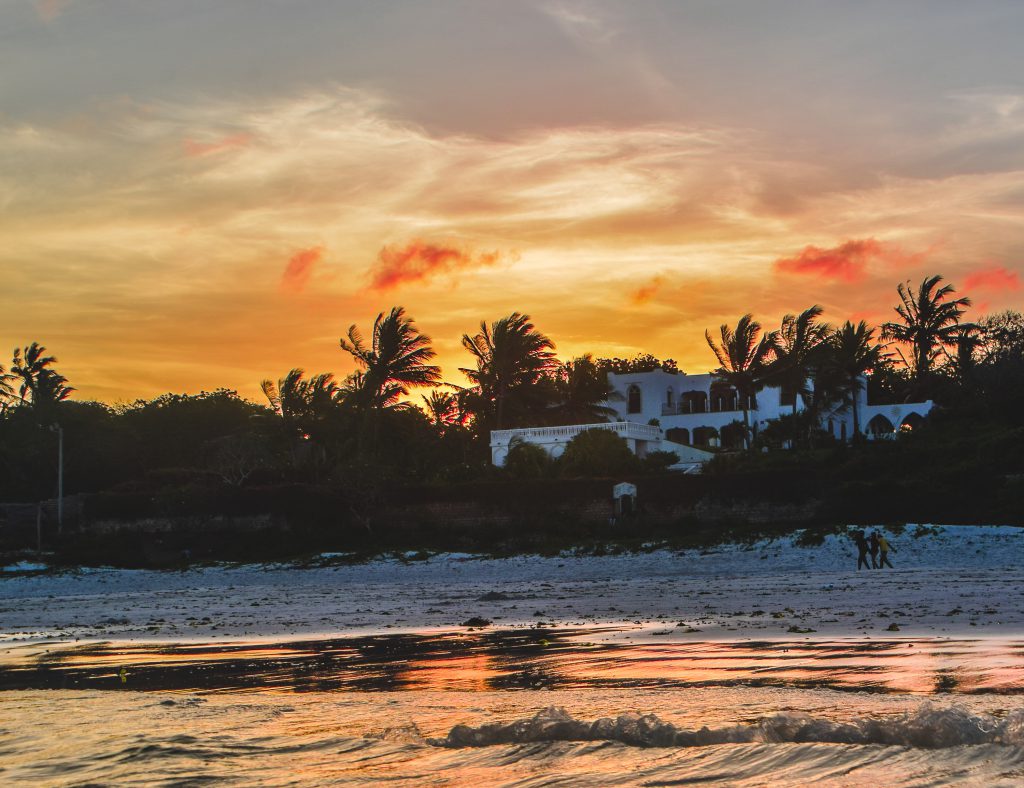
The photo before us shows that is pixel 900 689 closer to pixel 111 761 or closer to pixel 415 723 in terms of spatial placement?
pixel 415 723

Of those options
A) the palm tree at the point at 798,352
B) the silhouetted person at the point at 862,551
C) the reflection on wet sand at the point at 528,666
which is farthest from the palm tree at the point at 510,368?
the reflection on wet sand at the point at 528,666

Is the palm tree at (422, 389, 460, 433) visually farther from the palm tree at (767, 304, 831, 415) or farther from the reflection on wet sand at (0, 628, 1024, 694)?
the reflection on wet sand at (0, 628, 1024, 694)

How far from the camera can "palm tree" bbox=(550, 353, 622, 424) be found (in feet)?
205

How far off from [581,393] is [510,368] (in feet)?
16.1

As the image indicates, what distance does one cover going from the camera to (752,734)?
6.25 m

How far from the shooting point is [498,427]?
61.0 metres

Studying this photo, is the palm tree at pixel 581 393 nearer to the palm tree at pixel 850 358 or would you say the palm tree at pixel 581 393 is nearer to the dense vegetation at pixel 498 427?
the dense vegetation at pixel 498 427

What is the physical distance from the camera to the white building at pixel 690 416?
55594 millimetres

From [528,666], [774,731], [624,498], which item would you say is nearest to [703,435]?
[624,498]

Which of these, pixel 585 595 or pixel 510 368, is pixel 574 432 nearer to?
pixel 510 368

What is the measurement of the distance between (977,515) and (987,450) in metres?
5.83

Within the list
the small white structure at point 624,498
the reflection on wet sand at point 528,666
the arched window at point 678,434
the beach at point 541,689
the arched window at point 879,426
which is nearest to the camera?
the beach at point 541,689

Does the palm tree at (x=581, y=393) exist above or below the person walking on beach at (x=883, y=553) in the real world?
above

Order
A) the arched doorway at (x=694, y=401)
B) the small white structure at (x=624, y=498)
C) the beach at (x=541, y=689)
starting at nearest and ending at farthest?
the beach at (x=541, y=689)
the small white structure at (x=624, y=498)
the arched doorway at (x=694, y=401)
